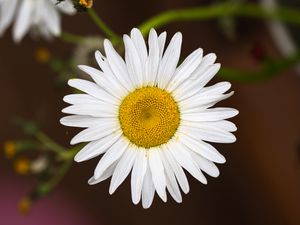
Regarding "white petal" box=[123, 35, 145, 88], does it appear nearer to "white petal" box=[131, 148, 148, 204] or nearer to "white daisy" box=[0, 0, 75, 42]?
"white petal" box=[131, 148, 148, 204]

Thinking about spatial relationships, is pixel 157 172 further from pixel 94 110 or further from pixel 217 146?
pixel 217 146

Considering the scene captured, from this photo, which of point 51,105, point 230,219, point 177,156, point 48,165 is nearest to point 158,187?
point 177,156

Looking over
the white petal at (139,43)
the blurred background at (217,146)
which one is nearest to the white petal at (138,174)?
the white petal at (139,43)

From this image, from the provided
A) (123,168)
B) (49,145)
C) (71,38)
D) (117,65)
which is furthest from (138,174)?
(71,38)

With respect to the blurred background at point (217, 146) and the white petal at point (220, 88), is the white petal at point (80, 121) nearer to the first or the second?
the white petal at point (220, 88)

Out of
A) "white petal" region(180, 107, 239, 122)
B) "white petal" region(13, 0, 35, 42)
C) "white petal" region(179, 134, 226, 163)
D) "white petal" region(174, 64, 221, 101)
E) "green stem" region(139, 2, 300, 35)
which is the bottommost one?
"white petal" region(179, 134, 226, 163)

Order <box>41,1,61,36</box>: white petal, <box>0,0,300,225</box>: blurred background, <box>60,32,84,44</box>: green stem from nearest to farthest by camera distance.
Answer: <box>41,1,61,36</box>: white petal, <box>60,32,84,44</box>: green stem, <box>0,0,300,225</box>: blurred background

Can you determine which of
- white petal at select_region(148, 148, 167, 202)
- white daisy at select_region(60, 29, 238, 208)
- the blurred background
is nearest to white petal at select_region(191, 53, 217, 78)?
white daisy at select_region(60, 29, 238, 208)
